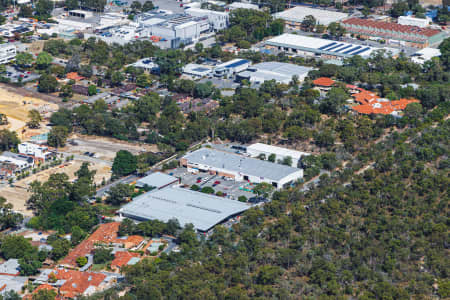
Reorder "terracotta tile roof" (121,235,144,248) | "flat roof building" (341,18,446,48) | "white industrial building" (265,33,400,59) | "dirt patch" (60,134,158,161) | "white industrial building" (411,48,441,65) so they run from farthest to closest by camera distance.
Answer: "flat roof building" (341,18,446,48), "white industrial building" (265,33,400,59), "white industrial building" (411,48,441,65), "dirt patch" (60,134,158,161), "terracotta tile roof" (121,235,144,248)

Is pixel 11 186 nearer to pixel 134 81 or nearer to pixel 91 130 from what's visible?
pixel 91 130

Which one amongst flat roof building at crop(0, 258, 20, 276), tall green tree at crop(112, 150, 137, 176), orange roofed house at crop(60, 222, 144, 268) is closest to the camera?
flat roof building at crop(0, 258, 20, 276)

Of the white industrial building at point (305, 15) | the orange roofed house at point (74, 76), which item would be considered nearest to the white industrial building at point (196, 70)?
the orange roofed house at point (74, 76)

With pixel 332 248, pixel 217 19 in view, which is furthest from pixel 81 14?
pixel 332 248

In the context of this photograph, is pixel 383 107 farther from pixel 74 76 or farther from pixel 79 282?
pixel 79 282

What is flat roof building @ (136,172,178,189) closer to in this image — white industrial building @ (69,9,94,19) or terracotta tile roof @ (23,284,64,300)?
terracotta tile roof @ (23,284,64,300)

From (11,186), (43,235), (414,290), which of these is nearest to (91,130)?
(11,186)

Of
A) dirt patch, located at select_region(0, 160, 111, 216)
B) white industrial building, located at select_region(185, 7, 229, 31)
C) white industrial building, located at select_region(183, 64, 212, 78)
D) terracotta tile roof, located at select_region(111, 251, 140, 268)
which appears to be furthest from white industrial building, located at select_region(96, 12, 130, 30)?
terracotta tile roof, located at select_region(111, 251, 140, 268)
